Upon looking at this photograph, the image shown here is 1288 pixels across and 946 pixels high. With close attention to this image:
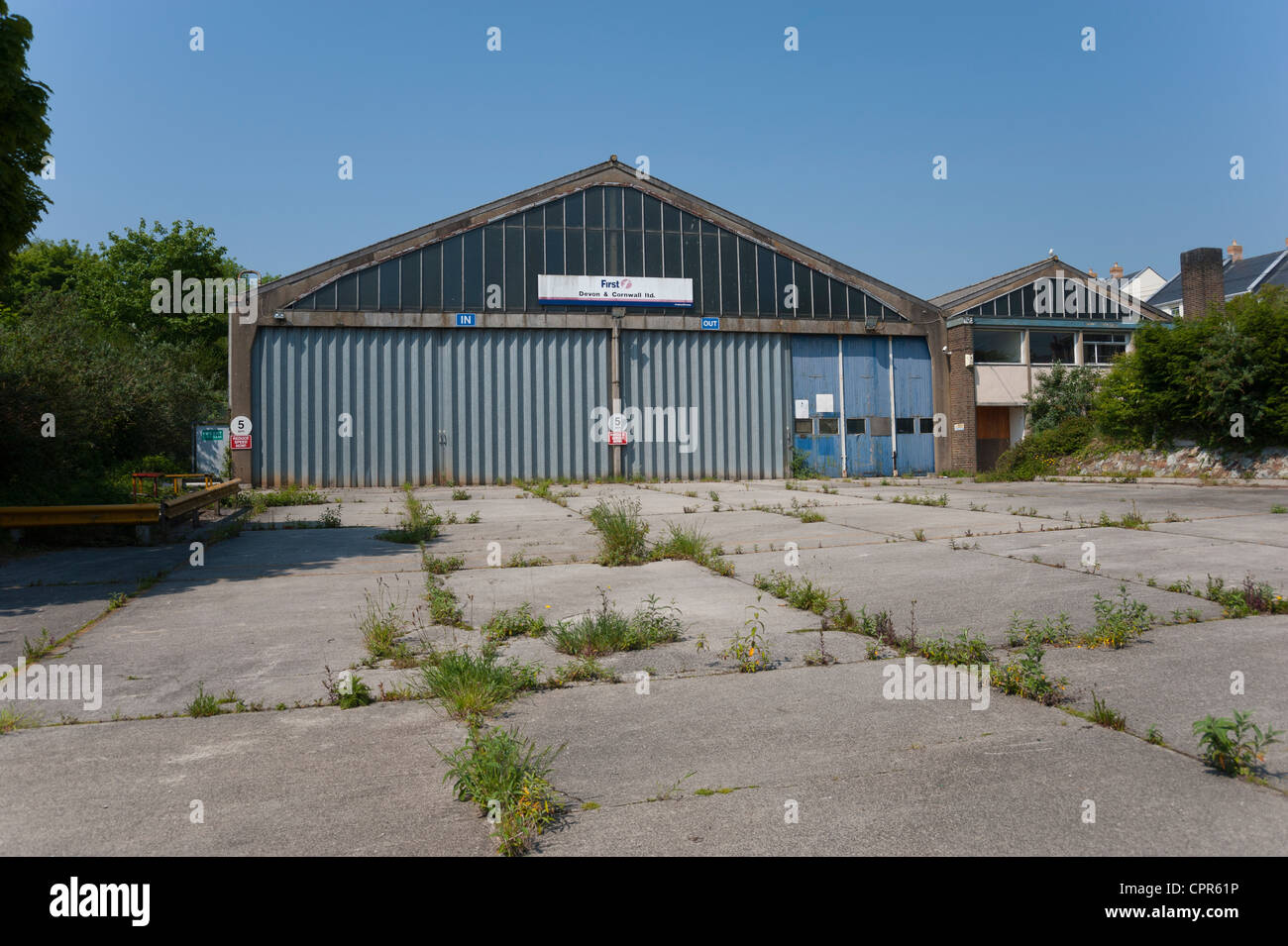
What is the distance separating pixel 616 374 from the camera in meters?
24.0

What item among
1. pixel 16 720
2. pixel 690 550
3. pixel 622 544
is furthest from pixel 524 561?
pixel 16 720

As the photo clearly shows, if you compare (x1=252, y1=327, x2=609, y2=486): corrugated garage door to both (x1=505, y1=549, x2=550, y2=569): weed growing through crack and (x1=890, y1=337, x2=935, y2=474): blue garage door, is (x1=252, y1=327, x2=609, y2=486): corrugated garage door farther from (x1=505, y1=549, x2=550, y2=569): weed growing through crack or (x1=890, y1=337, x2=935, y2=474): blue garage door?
(x1=505, y1=549, x2=550, y2=569): weed growing through crack

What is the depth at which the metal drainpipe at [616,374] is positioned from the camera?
2406cm

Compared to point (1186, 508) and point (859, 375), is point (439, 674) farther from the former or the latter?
point (859, 375)

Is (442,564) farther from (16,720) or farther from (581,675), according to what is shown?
(16,720)

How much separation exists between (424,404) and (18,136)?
13974 mm

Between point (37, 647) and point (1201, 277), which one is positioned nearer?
point (37, 647)

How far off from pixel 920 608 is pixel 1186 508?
333 inches

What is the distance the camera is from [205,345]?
159 ft

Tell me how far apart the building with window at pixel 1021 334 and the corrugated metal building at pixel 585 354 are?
0.76m

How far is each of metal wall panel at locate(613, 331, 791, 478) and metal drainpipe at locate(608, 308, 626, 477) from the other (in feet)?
0.63

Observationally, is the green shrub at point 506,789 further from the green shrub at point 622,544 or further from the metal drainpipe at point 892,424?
the metal drainpipe at point 892,424

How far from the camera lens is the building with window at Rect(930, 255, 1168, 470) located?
26067 mm

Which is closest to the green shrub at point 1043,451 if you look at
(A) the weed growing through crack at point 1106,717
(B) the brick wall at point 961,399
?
(B) the brick wall at point 961,399
